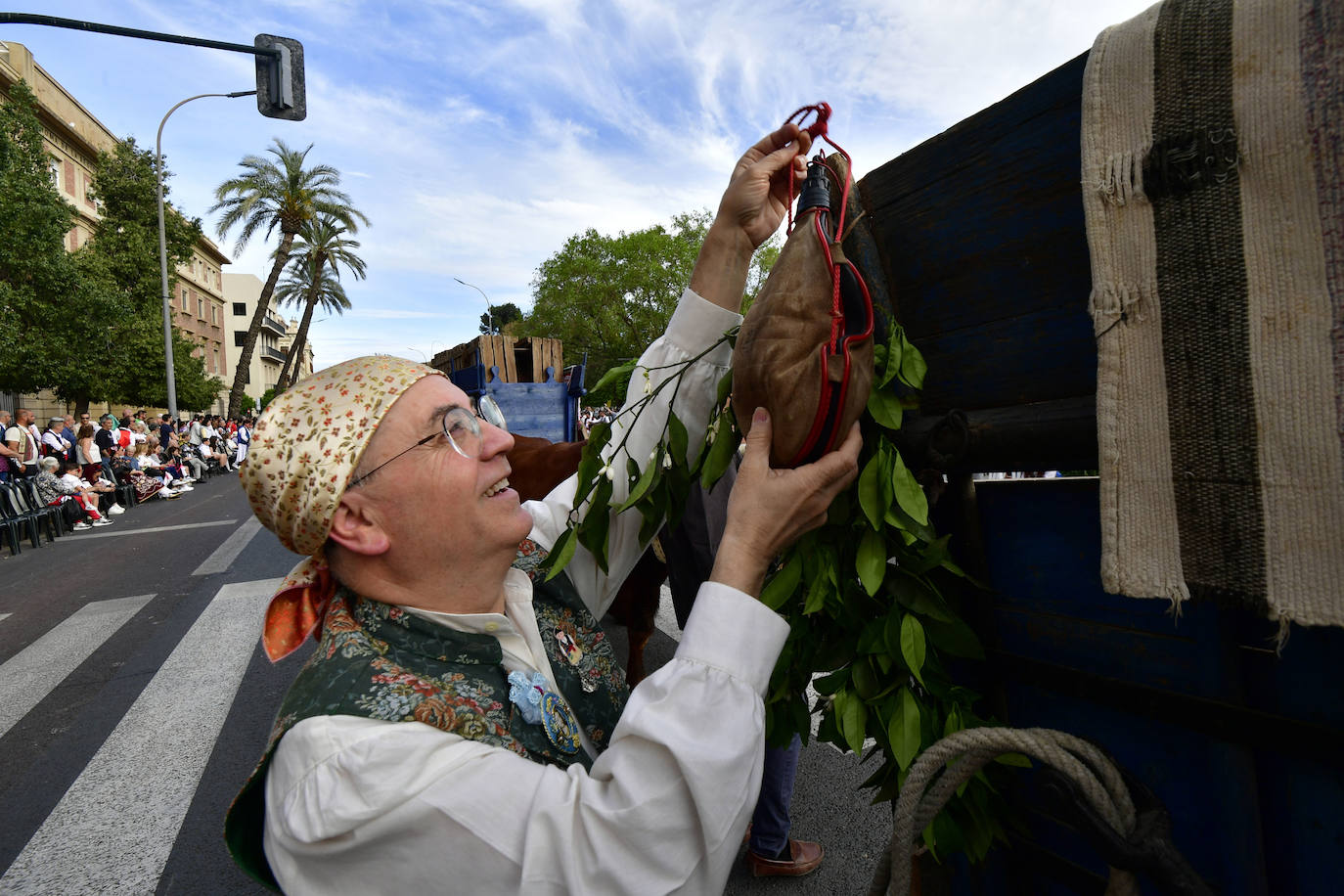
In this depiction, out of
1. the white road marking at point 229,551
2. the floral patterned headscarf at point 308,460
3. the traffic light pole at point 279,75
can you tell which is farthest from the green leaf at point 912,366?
the traffic light pole at point 279,75

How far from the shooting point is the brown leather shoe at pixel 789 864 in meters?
2.96

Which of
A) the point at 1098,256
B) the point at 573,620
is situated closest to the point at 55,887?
the point at 573,620

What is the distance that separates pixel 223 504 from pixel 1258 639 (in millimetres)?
17378

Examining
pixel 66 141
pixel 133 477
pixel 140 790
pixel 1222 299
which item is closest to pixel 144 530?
pixel 133 477

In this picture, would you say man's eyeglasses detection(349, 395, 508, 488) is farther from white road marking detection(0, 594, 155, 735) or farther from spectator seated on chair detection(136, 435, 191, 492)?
spectator seated on chair detection(136, 435, 191, 492)

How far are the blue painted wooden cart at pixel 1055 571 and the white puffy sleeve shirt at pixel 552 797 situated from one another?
0.39m

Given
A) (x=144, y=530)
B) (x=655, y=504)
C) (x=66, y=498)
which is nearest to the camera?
(x=655, y=504)

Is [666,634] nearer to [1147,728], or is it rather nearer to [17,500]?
[1147,728]

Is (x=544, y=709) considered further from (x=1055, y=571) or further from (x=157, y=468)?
(x=157, y=468)

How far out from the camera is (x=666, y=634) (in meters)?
5.62

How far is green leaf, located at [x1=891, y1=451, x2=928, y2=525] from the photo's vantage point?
1137 millimetres

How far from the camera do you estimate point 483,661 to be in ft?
5.01

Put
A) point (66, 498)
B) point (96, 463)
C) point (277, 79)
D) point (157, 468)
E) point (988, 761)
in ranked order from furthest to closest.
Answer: point (157, 468) → point (96, 463) → point (66, 498) → point (277, 79) → point (988, 761)

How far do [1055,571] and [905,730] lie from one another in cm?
32
